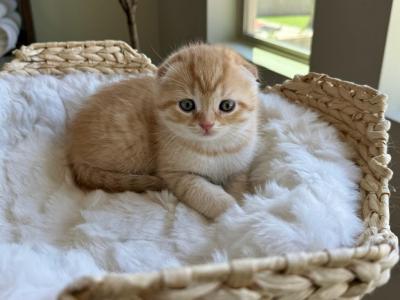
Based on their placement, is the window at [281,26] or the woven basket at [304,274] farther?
the window at [281,26]

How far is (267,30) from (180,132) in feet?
4.01

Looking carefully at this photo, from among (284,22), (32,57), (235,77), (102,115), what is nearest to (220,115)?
(235,77)

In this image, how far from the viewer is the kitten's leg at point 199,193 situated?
1040 mm

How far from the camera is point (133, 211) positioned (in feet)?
3.49

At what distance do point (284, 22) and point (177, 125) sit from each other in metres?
1.20

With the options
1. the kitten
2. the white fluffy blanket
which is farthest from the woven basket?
the kitten

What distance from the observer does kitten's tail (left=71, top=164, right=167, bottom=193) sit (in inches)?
45.4

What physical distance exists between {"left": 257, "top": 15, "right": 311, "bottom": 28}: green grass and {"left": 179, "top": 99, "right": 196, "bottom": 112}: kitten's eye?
3.49ft

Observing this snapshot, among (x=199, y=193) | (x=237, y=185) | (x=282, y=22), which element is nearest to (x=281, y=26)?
(x=282, y=22)

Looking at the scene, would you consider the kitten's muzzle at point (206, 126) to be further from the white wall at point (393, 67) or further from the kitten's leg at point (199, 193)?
the white wall at point (393, 67)

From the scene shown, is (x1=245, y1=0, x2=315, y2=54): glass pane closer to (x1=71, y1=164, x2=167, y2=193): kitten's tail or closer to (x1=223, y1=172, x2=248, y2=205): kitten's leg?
(x1=223, y1=172, x2=248, y2=205): kitten's leg

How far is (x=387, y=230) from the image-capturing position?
30.0 inches

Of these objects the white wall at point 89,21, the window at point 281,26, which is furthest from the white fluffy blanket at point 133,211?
the white wall at point 89,21

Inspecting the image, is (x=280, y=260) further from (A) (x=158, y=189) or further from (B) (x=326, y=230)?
(A) (x=158, y=189)
